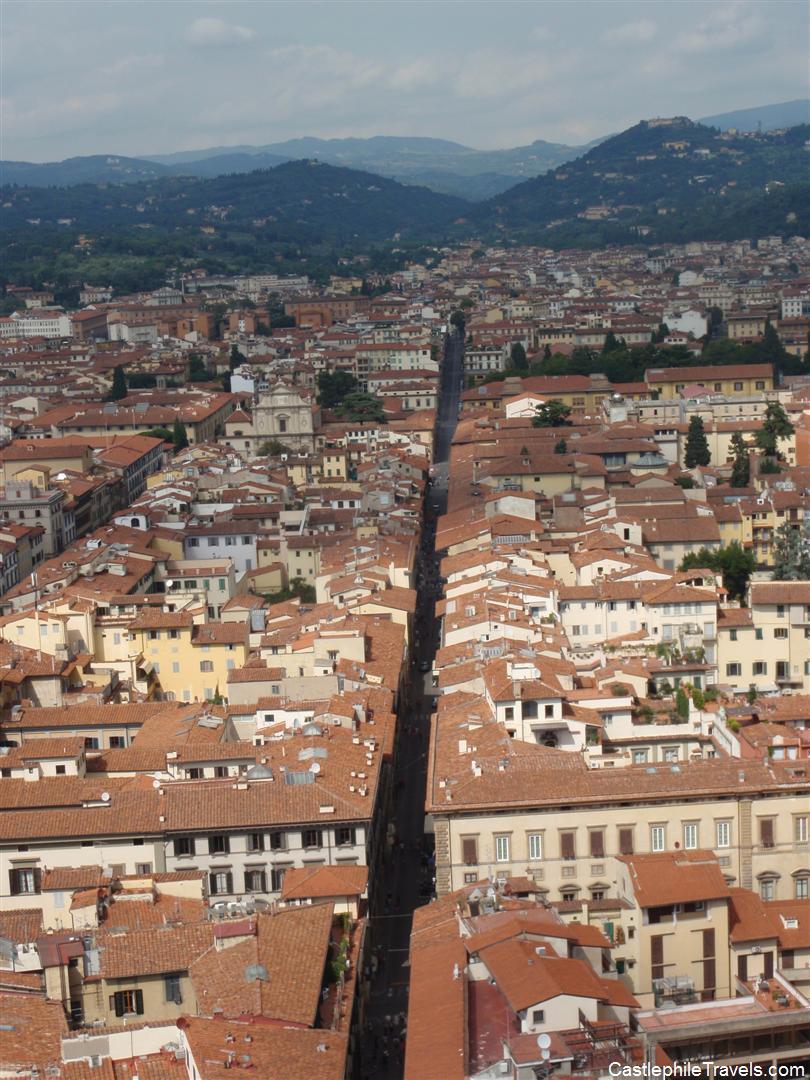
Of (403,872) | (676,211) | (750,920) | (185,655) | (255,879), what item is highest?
(676,211)

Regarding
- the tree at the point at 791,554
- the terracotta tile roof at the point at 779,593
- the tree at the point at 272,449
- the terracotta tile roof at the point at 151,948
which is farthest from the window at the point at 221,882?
the tree at the point at 272,449

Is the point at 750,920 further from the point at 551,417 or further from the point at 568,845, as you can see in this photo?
the point at 551,417

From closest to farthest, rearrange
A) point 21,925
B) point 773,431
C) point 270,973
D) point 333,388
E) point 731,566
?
point 270,973
point 21,925
point 731,566
point 773,431
point 333,388

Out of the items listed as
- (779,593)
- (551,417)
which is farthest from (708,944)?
(551,417)

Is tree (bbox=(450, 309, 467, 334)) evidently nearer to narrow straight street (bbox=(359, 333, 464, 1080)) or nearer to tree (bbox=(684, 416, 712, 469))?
tree (bbox=(684, 416, 712, 469))

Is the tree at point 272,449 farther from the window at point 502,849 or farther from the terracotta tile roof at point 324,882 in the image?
the window at point 502,849

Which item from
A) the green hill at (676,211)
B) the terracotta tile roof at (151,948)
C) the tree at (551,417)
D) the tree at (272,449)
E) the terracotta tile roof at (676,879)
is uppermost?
the green hill at (676,211)

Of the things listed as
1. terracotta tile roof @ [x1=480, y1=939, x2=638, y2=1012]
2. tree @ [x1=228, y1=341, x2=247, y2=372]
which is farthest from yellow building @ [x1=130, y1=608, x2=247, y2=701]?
tree @ [x1=228, y1=341, x2=247, y2=372]
